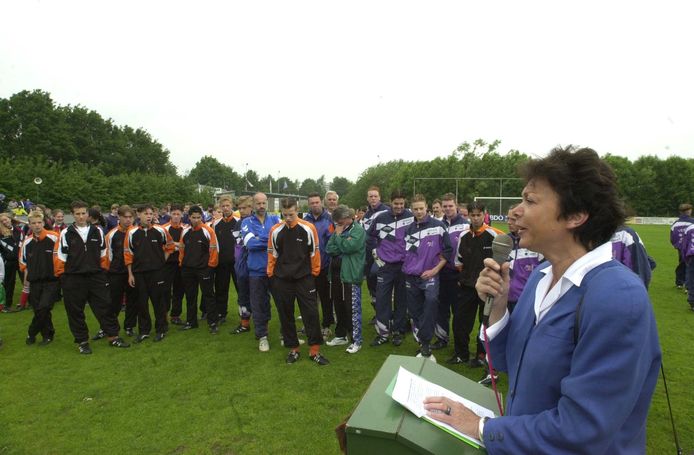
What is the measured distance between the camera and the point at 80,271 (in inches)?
238

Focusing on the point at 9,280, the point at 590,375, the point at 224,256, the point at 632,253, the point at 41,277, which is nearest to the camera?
the point at 590,375

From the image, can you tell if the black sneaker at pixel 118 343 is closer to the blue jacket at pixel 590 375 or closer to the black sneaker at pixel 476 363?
the black sneaker at pixel 476 363

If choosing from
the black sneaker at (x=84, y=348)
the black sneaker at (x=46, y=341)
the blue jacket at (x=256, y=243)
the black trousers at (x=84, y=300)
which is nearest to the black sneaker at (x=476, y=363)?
the blue jacket at (x=256, y=243)

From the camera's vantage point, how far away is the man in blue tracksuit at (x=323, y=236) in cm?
647

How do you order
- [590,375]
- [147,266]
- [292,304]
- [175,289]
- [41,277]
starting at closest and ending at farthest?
1. [590,375]
2. [292,304]
3. [41,277]
4. [147,266]
5. [175,289]

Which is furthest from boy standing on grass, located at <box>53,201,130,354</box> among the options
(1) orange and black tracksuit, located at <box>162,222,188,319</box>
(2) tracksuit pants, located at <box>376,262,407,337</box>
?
(2) tracksuit pants, located at <box>376,262,407,337</box>

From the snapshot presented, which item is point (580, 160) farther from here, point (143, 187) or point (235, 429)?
point (143, 187)

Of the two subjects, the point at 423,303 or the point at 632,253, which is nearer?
the point at 632,253

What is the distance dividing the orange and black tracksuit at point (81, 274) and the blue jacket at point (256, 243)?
2343 millimetres

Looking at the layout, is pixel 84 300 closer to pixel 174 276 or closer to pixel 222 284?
pixel 174 276

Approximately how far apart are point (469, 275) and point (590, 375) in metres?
4.34

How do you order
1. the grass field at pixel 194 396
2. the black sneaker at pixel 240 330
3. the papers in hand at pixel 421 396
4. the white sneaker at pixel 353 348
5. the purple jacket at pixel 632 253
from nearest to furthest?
the papers in hand at pixel 421 396 → the grass field at pixel 194 396 → the purple jacket at pixel 632 253 → the white sneaker at pixel 353 348 → the black sneaker at pixel 240 330

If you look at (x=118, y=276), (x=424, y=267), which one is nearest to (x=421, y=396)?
(x=424, y=267)

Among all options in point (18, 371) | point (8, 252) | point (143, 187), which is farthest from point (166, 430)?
point (143, 187)
